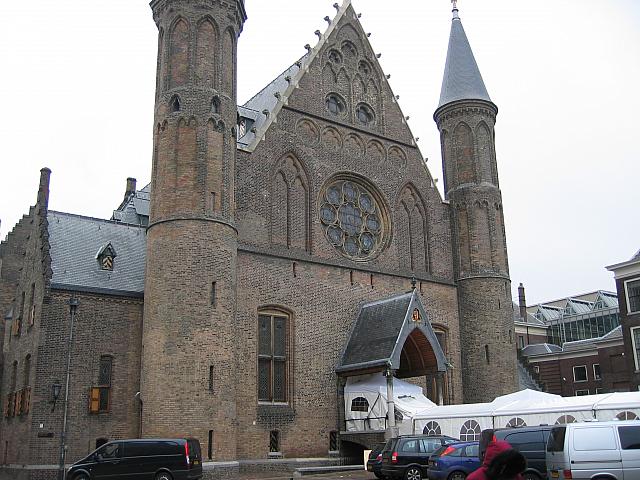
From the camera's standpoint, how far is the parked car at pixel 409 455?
21.0m

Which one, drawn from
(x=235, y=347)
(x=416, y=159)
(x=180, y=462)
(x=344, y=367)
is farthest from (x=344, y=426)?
(x=416, y=159)


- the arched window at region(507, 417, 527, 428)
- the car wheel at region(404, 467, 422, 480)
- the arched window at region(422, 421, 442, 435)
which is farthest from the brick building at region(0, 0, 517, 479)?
the car wheel at region(404, 467, 422, 480)

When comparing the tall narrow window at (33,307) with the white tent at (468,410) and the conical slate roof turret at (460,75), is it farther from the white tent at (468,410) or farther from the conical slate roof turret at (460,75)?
the conical slate roof turret at (460,75)

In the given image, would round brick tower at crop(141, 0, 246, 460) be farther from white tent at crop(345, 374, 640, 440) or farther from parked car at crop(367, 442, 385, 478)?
white tent at crop(345, 374, 640, 440)

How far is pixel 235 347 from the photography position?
84.2 feet

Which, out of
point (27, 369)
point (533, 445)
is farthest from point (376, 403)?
point (27, 369)

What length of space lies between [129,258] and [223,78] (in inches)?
316

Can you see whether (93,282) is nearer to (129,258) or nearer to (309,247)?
(129,258)

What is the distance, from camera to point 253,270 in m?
27.3

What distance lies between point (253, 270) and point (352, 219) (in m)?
6.63

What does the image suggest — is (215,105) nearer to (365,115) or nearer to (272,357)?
(365,115)

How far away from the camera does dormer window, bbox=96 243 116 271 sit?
88.8 feet

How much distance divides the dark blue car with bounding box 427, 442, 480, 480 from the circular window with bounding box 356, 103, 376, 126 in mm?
18488

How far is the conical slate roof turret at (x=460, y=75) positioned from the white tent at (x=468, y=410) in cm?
1609
